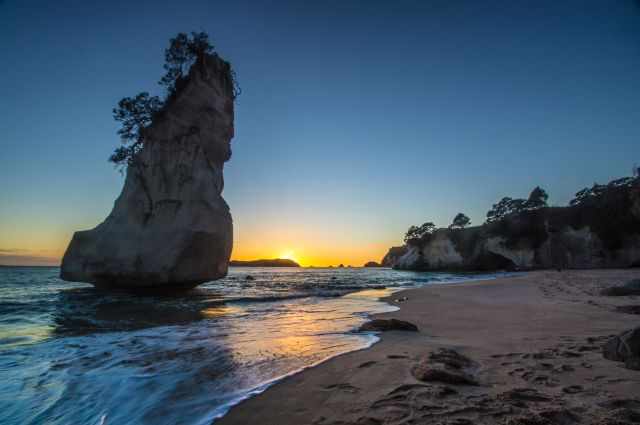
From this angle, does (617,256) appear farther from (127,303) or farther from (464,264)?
(127,303)

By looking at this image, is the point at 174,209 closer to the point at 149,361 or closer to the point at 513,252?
the point at 149,361

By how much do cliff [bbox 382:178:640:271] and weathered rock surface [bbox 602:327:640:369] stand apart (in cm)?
3462

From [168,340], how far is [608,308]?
9.96 metres

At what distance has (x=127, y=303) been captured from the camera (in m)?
11.5

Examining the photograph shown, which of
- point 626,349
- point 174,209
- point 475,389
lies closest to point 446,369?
point 475,389

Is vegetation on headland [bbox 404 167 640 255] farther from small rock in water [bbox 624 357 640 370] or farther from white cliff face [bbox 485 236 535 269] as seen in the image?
small rock in water [bbox 624 357 640 370]

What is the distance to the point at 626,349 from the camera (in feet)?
10.1

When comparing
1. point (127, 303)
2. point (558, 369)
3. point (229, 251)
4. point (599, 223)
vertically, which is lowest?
point (127, 303)

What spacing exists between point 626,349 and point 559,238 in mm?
55068

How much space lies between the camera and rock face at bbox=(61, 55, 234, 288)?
14.3 metres

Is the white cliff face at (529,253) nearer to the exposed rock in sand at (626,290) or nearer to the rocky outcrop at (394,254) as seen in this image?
the exposed rock in sand at (626,290)

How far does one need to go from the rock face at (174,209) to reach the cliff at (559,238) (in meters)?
35.9

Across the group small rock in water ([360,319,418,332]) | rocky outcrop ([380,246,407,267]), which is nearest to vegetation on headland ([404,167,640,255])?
small rock in water ([360,319,418,332])

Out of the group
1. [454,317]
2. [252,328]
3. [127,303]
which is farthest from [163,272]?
[454,317]
